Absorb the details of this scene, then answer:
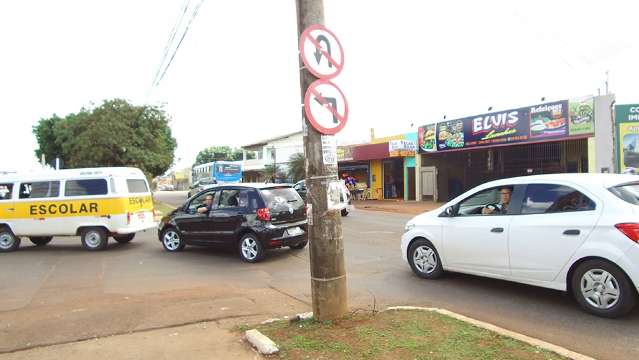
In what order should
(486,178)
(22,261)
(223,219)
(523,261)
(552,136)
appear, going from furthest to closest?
(486,178) → (552,136) → (22,261) → (223,219) → (523,261)

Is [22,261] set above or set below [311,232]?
below

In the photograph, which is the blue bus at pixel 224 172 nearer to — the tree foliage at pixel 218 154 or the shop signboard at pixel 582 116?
the shop signboard at pixel 582 116

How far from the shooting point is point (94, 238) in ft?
37.9

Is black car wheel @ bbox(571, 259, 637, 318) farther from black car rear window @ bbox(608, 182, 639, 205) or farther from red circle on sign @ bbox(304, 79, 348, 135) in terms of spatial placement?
red circle on sign @ bbox(304, 79, 348, 135)

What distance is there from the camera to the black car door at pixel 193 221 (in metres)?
10.0

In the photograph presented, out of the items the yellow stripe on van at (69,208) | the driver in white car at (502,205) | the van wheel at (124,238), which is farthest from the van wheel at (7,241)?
the driver in white car at (502,205)

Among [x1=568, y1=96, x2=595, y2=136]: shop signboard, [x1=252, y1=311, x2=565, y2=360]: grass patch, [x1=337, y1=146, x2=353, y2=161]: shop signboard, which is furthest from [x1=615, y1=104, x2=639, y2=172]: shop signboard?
[x1=252, y1=311, x2=565, y2=360]: grass patch

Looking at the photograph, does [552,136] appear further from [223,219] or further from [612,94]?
[223,219]

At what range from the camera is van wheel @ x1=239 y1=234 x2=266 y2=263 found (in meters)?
9.17

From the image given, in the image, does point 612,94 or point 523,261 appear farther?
point 612,94

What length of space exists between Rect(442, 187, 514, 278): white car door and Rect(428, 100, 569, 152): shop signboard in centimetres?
1604

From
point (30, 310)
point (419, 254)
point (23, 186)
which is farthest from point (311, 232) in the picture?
point (23, 186)

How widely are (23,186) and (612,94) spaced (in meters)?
21.4

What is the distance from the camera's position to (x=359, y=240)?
39.0 feet
